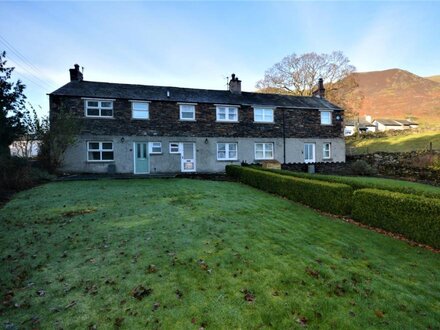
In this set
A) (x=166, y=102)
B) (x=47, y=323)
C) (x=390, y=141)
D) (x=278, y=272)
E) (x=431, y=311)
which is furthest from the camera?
(x=390, y=141)

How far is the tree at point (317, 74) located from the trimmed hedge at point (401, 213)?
3732 centimetres

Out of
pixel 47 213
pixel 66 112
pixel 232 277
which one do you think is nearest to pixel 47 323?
pixel 232 277

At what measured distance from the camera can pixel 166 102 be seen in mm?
22359

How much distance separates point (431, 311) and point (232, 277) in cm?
308

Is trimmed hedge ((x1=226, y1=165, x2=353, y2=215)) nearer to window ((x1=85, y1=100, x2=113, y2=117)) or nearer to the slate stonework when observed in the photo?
the slate stonework

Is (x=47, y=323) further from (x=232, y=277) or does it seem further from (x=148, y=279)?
(x=232, y=277)

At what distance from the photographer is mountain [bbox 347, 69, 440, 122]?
10288 cm

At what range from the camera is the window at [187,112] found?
22797mm

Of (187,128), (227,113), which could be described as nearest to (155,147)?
(187,128)

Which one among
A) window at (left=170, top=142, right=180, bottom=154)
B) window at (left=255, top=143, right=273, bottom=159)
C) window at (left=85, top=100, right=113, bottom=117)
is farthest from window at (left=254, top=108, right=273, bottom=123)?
window at (left=85, top=100, right=113, bottom=117)

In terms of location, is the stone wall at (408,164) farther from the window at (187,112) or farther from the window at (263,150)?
the window at (187,112)

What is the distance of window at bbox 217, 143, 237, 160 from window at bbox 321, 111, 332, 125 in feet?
33.7

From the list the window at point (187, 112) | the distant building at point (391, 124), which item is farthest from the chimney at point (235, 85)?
the distant building at point (391, 124)

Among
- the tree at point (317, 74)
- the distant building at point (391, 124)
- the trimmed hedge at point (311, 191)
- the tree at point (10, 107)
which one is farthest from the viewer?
the distant building at point (391, 124)
